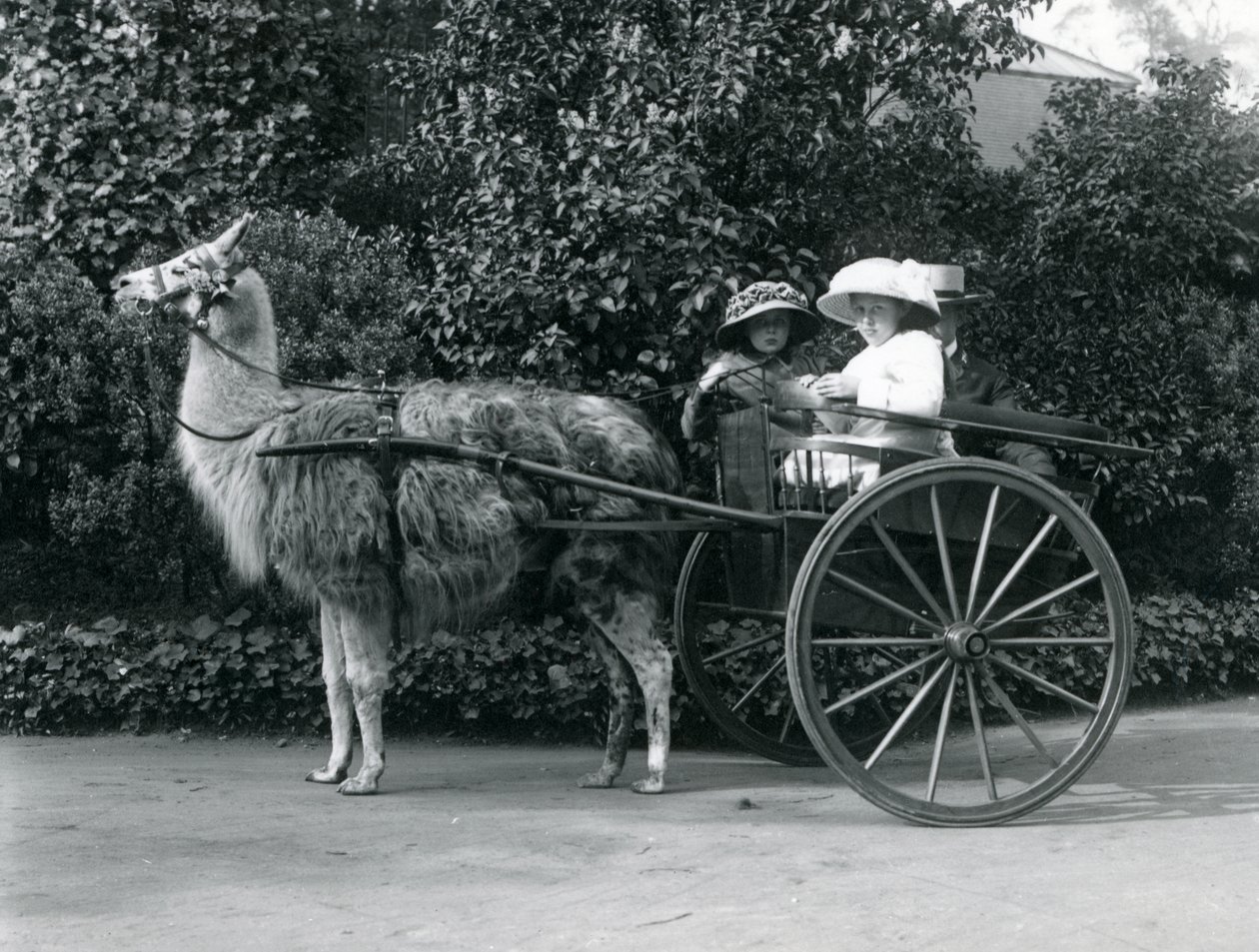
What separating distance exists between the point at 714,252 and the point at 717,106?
2.48 feet

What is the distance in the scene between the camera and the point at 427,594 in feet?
19.2

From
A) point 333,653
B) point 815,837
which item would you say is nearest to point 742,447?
point 815,837

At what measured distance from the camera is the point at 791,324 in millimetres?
6570

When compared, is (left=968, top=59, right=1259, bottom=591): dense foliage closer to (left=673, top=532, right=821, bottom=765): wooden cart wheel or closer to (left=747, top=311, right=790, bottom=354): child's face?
(left=673, top=532, right=821, bottom=765): wooden cart wheel

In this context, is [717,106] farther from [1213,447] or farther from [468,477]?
[1213,447]

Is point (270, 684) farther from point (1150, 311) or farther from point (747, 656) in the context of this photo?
point (1150, 311)

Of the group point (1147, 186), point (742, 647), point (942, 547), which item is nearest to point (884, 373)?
point (942, 547)

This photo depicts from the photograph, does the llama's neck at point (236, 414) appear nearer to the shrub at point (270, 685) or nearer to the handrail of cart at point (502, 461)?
the handrail of cart at point (502, 461)

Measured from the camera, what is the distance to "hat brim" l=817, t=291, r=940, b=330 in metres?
5.86

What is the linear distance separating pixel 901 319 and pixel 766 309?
27.1 inches

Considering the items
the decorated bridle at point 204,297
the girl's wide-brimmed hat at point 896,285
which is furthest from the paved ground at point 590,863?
the girl's wide-brimmed hat at point 896,285

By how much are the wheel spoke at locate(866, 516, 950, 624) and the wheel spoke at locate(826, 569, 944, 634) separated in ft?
0.18

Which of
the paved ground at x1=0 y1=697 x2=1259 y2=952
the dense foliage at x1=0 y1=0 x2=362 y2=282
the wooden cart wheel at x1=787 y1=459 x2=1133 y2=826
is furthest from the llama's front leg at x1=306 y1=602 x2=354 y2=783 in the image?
the dense foliage at x1=0 y1=0 x2=362 y2=282

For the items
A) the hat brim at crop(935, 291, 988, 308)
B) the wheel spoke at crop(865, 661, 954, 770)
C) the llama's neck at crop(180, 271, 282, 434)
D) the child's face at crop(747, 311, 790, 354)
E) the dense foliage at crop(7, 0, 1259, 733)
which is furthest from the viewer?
the dense foliage at crop(7, 0, 1259, 733)
